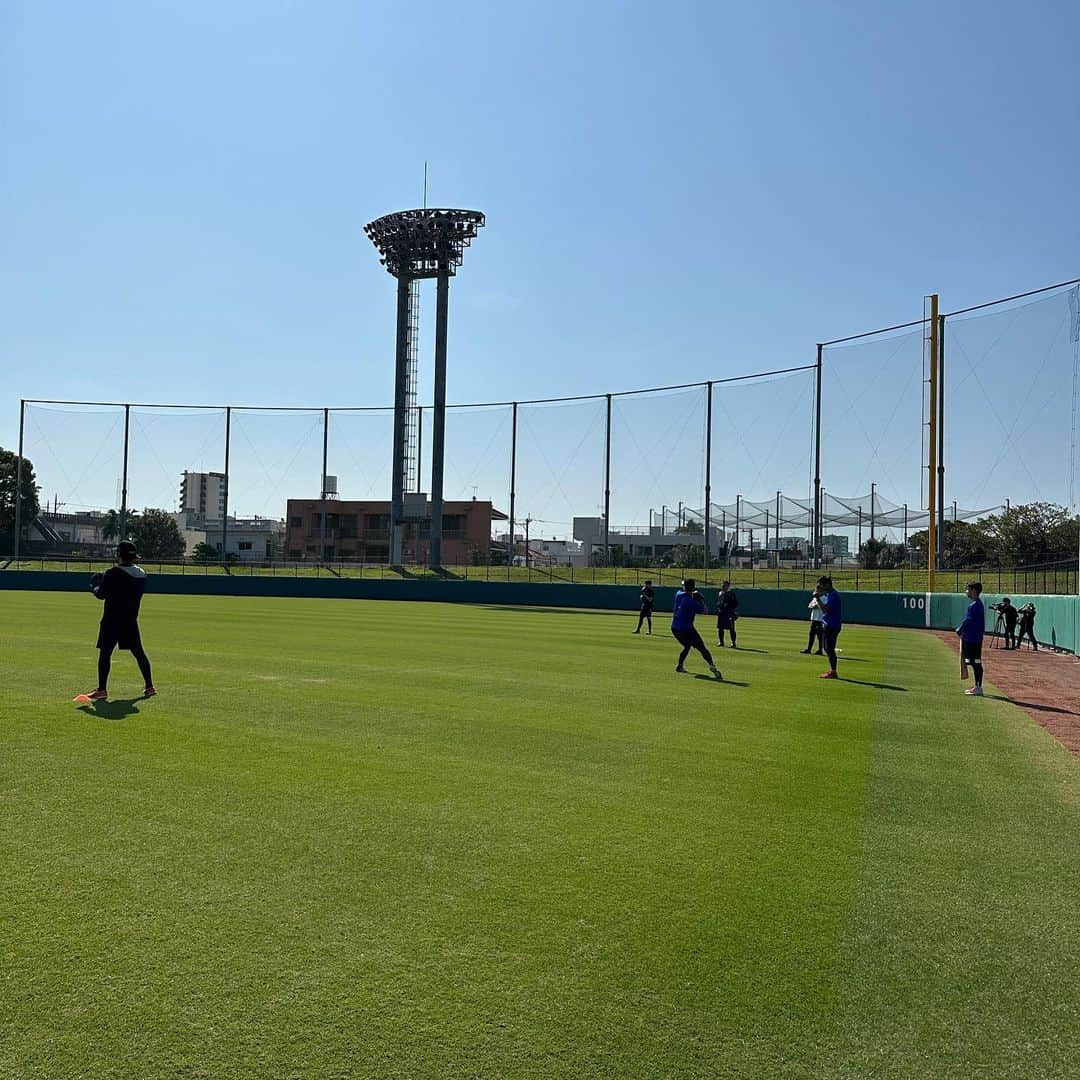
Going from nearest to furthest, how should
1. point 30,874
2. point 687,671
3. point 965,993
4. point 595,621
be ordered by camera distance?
point 965,993
point 30,874
point 687,671
point 595,621

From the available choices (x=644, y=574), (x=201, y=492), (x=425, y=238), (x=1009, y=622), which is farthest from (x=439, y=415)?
(x=201, y=492)

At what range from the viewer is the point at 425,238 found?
74.2 meters

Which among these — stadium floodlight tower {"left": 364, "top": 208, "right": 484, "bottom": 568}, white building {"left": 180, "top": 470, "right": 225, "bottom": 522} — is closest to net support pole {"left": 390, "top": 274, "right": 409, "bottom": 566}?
stadium floodlight tower {"left": 364, "top": 208, "right": 484, "bottom": 568}

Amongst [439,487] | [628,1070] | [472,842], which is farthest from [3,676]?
[439,487]

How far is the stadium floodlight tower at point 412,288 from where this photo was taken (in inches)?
2857

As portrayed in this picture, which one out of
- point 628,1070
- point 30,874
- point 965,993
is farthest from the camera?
point 30,874

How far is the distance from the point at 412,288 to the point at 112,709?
6935cm

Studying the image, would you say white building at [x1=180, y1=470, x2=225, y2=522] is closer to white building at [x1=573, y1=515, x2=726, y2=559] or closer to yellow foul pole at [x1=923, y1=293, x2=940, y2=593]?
white building at [x1=573, y1=515, x2=726, y2=559]

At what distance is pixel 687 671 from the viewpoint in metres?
17.3

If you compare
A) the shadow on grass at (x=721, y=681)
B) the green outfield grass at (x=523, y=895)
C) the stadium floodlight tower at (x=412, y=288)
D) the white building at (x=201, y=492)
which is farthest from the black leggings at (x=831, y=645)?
the white building at (x=201, y=492)

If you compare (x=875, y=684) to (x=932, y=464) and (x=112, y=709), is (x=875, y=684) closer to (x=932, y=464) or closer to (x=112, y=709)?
(x=112, y=709)

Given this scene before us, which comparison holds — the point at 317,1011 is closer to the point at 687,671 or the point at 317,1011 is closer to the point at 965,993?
the point at 965,993

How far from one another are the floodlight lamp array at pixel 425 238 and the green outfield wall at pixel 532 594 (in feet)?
102

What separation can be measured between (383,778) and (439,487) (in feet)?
216
